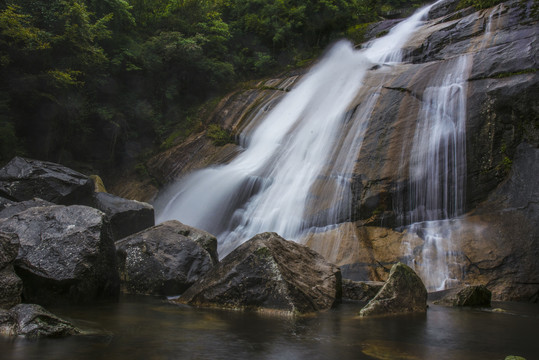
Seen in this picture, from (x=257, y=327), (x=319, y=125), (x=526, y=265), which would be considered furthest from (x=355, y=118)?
(x=257, y=327)

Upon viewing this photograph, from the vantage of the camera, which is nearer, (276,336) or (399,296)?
(276,336)

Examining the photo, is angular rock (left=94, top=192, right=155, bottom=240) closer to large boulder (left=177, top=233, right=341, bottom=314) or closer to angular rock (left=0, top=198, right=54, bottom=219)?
angular rock (left=0, top=198, right=54, bottom=219)

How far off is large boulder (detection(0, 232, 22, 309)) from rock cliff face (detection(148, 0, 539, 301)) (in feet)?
21.5

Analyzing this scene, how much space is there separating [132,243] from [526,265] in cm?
805

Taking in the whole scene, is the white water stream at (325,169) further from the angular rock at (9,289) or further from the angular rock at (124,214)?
the angular rock at (9,289)

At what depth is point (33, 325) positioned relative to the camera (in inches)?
174

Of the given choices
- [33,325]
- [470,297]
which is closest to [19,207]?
[33,325]

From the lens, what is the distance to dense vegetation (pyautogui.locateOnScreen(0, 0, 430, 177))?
51.6 ft

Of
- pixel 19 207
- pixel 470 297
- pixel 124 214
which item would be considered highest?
pixel 124 214

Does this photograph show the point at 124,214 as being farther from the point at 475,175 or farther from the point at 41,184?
the point at 475,175

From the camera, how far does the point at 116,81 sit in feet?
66.9

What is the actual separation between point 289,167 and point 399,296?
7.69 m

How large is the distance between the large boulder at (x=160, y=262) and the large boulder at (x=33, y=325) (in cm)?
335

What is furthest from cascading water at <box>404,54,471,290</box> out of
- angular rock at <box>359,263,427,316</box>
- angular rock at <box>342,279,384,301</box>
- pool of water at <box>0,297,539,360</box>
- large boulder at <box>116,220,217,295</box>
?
large boulder at <box>116,220,217,295</box>
